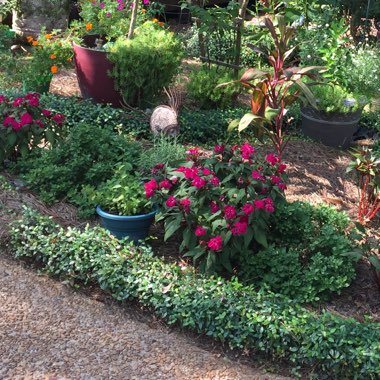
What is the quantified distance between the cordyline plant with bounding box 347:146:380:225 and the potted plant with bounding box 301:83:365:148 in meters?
1.50

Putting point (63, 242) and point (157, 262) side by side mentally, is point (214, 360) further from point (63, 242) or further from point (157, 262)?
point (63, 242)

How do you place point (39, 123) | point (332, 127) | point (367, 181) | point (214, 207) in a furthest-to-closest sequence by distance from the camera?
point (332, 127) → point (39, 123) → point (367, 181) → point (214, 207)

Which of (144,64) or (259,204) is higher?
(259,204)

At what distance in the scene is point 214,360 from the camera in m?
3.52

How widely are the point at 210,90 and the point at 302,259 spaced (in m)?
3.07

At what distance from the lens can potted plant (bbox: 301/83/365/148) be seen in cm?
659

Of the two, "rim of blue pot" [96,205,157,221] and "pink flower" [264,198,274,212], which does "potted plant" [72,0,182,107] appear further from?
"pink flower" [264,198,274,212]

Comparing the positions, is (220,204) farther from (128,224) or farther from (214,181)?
(128,224)

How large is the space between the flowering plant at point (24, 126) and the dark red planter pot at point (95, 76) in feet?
4.87

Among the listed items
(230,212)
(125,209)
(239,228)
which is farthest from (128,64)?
(239,228)

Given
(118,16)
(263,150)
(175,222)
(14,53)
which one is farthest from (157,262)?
(14,53)

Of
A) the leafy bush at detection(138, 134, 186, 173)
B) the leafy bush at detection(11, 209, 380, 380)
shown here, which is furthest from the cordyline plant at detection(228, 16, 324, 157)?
the leafy bush at detection(11, 209, 380, 380)

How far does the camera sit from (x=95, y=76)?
6.85 m

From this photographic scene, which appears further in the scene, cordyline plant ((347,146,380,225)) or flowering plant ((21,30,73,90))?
flowering plant ((21,30,73,90))
